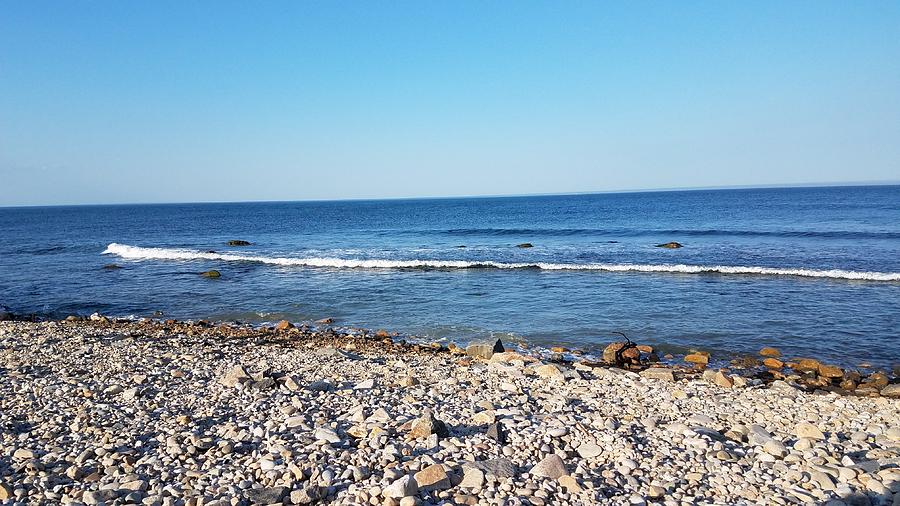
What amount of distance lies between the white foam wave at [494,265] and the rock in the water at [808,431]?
18.7m

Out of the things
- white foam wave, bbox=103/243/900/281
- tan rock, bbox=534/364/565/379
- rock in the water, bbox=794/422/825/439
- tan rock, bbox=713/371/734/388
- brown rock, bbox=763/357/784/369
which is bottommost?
brown rock, bbox=763/357/784/369

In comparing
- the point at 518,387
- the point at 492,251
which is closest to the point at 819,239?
the point at 492,251

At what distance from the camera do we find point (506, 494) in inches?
221

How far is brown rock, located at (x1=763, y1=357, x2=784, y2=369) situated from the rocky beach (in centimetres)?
46

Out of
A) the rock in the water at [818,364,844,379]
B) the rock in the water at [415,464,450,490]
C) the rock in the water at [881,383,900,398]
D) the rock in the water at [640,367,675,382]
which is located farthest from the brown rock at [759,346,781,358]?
the rock in the water at [415,464,450,490]

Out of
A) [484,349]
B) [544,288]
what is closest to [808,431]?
[484,349]

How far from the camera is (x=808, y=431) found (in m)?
7.56

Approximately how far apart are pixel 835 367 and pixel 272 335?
562 inches

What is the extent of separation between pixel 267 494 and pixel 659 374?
844 cm

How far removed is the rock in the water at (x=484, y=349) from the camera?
12734 millimetres

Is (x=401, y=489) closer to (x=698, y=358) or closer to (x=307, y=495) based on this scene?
(x=307, y=495)

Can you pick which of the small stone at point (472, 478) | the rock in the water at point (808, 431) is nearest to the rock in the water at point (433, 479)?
the small stone at point (472, 478)

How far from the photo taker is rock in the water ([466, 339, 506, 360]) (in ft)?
41.8

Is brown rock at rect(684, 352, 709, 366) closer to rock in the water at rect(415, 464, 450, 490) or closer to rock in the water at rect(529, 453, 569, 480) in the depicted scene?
rock in the water at rect(529, 453, 569, 480)
